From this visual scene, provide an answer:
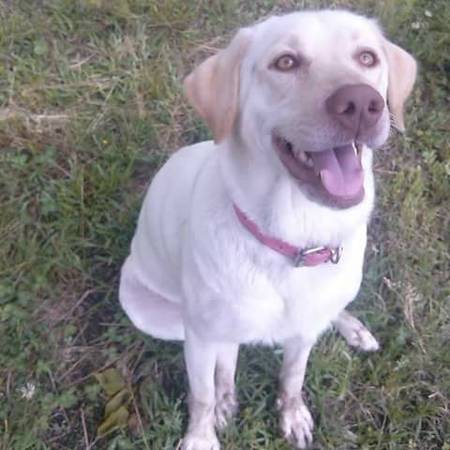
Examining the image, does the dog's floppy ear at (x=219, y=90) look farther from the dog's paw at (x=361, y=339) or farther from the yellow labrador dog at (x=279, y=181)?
the dog's paw at (x=361, y=339)

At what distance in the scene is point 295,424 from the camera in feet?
9.75

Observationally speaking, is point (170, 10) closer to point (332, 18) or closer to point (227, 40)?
point (227, 40)

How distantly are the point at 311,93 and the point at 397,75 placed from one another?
1.37 feet

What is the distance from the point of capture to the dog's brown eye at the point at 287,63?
6.81 feet

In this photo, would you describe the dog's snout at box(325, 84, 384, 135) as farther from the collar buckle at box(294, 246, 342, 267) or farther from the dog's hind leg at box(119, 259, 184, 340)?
the dog's hind leg at box(119, 259, 184, 340)

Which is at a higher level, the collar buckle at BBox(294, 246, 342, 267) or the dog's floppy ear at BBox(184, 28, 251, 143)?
the dog's floppy ear at BBox(184, 28, 251, 143)

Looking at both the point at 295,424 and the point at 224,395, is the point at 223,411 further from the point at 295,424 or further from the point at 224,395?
the point at 295,424

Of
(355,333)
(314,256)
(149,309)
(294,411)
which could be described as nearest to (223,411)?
A: (294,411)

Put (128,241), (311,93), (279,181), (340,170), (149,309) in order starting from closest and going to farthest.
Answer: (311,93) → (340,170) → (279,181) → (149,309) → (128,241)

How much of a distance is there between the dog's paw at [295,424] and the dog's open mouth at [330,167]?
1178 mm

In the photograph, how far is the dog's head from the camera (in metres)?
1.90

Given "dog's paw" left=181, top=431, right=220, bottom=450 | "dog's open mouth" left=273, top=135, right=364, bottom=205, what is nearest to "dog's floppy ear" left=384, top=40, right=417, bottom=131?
"dog's open mouth" left=273, top=135, right=364, bottom=205

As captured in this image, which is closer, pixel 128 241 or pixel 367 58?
pixel 367 58

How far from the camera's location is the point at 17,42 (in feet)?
12.5
